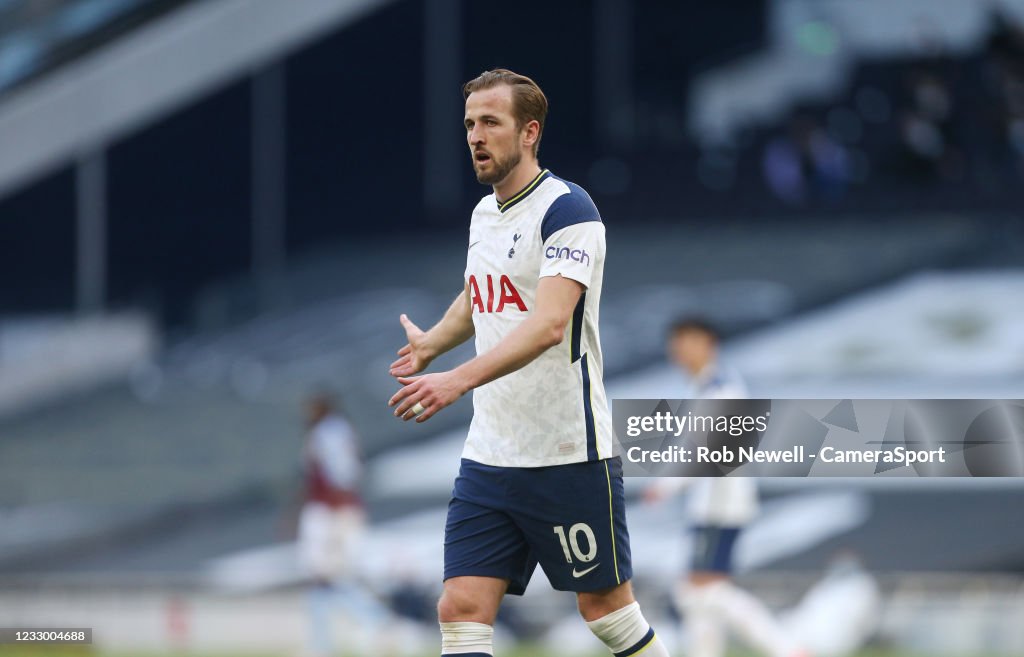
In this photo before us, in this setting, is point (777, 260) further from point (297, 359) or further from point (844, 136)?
point (297, 359)

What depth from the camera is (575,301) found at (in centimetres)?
487

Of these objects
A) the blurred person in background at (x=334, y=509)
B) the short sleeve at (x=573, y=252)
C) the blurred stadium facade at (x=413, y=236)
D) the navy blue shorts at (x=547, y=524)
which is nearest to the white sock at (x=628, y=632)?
the navy blue shorts at (x=547, y=524)

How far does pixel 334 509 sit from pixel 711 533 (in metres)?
3.62

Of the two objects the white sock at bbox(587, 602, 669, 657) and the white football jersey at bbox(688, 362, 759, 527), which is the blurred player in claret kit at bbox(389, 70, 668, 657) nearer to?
the white sock at bbox(587, 602, 669, 657)

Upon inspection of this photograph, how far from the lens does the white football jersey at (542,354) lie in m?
5.04

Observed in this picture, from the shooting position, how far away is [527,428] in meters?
5.09

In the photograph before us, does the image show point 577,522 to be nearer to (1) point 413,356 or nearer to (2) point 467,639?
(2) point 467,639

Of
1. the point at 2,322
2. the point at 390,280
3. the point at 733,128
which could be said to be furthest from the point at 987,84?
the point at 2,322

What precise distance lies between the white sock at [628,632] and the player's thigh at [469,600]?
34 cm

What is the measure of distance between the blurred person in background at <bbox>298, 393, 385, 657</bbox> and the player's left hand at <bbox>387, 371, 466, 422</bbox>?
21.6ft

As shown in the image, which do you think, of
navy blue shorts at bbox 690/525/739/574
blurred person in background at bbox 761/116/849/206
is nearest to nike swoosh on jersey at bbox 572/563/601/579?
navy blue shorts at bbox 690/525/739/574

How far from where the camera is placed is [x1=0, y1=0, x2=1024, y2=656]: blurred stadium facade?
16469mm

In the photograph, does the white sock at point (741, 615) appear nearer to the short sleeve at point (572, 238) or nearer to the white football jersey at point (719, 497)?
the white football jersey at point (719, 497)

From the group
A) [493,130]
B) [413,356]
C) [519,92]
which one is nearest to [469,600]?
[413,356]
